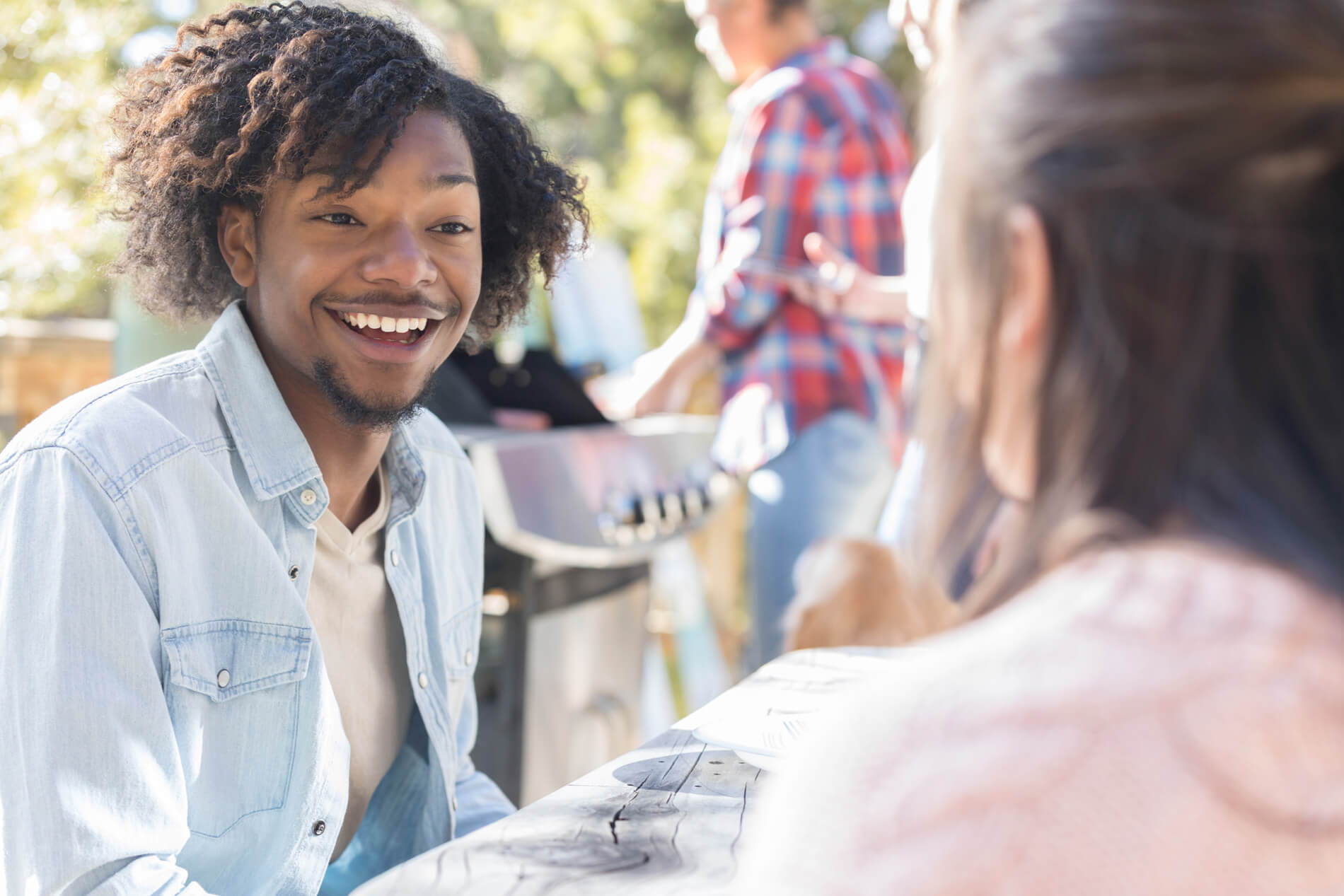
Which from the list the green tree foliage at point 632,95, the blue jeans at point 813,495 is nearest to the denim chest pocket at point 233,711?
the blue jeans at point 813,495

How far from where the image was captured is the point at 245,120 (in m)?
1.27

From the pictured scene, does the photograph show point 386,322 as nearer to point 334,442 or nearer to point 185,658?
point 334,442

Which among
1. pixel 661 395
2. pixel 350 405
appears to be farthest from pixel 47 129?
pixel 350 405

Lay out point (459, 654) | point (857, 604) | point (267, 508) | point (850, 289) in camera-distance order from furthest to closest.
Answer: point (850, 289), point (857, 604), point (459, 654), point (267, 508)

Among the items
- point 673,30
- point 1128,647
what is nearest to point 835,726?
point 1128,647

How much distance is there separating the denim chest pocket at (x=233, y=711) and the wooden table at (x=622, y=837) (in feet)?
0.93

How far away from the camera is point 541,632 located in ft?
7.29

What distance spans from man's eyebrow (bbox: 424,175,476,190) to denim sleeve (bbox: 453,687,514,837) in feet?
2.03

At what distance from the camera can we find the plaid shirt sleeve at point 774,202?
2391mm

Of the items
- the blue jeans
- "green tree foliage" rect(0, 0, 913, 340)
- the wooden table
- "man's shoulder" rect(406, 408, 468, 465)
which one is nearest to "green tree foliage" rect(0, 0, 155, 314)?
"man's shoulder" rect(406, 408, 468, 465)

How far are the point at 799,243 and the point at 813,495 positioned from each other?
498mm

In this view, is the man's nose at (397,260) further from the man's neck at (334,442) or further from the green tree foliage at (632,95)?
the green tree foliage at (632,95)

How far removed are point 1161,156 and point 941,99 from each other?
0.14 metres

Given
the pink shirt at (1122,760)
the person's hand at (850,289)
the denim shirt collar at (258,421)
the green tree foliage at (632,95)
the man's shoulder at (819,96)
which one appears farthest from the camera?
the green tree foliage at (632,95)
